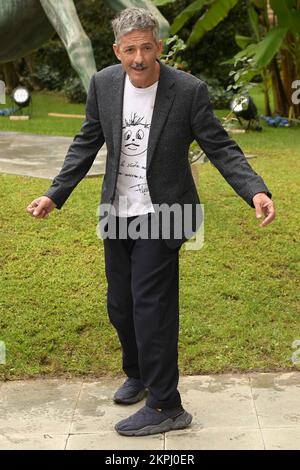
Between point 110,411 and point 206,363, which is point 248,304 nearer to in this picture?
point 206,363

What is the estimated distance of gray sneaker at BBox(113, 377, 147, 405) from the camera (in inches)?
153

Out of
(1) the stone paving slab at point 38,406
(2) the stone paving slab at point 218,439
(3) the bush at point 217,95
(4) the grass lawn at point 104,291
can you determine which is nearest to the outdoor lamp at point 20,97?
(3) the bush at point 217,95

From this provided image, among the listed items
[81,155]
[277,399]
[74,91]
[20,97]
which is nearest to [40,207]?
[81,155]

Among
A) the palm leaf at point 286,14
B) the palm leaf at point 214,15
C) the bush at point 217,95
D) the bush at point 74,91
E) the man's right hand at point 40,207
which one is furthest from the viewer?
the bush at point 74,91

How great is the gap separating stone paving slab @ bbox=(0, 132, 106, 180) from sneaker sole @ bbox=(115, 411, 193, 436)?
13.9 feet

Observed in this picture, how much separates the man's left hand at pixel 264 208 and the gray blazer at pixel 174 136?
0.07 metres

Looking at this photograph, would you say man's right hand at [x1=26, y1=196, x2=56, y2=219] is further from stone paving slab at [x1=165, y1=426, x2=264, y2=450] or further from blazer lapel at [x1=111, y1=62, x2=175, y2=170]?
stone paving slab at [x1=165, y1=426, x2=264, y2=450]

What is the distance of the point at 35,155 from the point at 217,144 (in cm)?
561

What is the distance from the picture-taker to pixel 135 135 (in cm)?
347

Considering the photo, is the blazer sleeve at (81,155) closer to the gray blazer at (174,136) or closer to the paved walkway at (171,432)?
the gray blazer at (174,136)

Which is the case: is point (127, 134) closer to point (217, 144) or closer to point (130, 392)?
point (217, 144)

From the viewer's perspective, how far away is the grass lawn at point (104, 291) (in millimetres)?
4527

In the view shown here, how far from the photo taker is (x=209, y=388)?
162 inches
